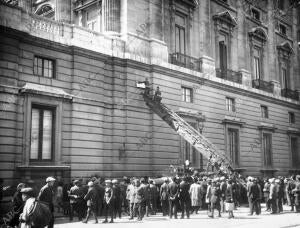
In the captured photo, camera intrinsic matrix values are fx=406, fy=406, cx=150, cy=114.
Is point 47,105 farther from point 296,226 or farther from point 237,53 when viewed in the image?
point 237,53

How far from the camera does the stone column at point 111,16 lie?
23.2 meters

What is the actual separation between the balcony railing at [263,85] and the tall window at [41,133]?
19512 mm

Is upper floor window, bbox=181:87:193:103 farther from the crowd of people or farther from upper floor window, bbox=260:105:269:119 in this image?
upper floor window, bbox=260:105:269:119

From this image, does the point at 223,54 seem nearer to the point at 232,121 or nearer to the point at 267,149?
the point at 232,121

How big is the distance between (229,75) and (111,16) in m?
11.4

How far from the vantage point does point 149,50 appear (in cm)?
2419

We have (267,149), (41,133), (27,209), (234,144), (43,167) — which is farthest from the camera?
(267,149)

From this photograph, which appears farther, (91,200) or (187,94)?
(187,94)

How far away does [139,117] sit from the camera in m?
22.8

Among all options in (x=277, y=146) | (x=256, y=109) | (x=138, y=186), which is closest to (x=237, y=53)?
(x=256, y=109)

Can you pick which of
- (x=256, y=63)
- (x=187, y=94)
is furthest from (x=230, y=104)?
(x=256, y=63)

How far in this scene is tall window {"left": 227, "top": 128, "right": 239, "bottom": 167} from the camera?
29.8 m

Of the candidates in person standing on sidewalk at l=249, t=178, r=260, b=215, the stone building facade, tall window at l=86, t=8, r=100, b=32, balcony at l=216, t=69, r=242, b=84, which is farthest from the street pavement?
balcony at l=216, t=69, r=242, b=84

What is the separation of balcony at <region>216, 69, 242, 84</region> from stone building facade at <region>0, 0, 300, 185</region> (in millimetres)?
94
